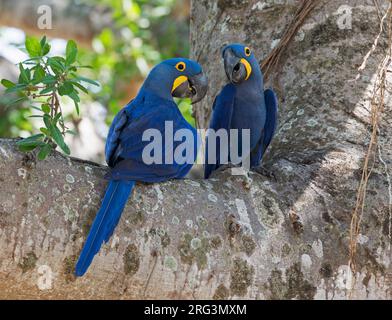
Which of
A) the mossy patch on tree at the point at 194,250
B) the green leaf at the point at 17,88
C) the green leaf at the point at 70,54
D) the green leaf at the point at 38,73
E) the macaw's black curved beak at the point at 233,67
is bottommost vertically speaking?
the mossy patch on tree at the point at 194,250

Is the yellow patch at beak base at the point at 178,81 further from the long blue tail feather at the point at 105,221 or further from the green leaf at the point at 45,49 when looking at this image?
the long blue tail feather at the point at 105,221

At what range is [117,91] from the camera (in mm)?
7305

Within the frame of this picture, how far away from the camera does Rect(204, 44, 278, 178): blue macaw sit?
3.69 m

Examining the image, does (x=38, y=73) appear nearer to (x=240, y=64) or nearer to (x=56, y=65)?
(x=56, y=65)

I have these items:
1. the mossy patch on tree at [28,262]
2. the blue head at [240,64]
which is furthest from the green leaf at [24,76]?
the blue head at [240,64]

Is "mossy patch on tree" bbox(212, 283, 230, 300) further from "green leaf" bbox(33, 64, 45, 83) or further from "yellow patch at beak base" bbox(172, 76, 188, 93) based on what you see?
"yellow patch at beak base" bbox(172, 76, 188, 93)

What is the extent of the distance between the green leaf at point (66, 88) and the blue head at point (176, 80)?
79 centimetres

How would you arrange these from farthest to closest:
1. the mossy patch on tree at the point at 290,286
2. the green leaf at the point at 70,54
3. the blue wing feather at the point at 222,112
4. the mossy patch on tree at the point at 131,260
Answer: the blue wing feather at the point at 222,112, the green leaf at the point at 70,54, the mossy patch on tree at the point at 290,286, the mossy patch on tree at the point at 131,260

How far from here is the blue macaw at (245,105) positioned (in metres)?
3.69

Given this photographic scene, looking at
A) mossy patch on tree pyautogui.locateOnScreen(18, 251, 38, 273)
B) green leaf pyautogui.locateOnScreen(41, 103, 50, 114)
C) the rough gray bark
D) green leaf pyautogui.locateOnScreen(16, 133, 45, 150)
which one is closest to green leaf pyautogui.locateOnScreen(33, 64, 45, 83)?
green leaf pyautogui.locateOnScreen(41, 103, 50, 114)

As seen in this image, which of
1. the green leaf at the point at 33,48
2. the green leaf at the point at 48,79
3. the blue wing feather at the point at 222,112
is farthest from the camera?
the blue wing feather at the point at 222,112

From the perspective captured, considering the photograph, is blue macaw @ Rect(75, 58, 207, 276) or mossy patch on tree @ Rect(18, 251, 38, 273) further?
blue macaw @ Rect(75, 58, 207, 276)

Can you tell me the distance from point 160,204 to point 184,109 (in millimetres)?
3620

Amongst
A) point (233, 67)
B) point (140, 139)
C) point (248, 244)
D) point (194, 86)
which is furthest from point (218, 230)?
point (233, 67)
